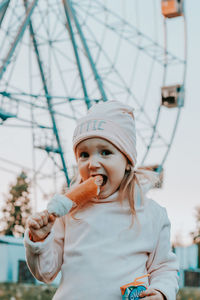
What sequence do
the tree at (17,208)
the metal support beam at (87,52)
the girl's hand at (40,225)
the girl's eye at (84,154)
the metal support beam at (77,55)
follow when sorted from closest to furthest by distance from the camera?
1. the girl's hand at (40,225)
2. the girl's eye at (84,154)
3. the metal support beam at (77,55)
4. the metal support beam at (87,52)
5. the tree at (17,208)

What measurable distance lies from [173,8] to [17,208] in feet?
62.5

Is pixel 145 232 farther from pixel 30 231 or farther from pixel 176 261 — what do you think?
pixel 30 231

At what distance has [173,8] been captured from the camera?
27.0 feet

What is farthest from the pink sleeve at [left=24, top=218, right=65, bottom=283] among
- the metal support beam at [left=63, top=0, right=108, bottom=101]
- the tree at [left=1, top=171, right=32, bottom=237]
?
the tree at [left=1, top=171, right=32, bottom=237]

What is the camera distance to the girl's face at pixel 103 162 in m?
1.40

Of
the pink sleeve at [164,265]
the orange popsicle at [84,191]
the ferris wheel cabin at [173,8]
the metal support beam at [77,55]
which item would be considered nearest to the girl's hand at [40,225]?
the orange popsicle at [84,191]

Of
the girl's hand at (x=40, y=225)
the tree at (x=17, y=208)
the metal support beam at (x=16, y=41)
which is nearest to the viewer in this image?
the girl's hand at (x=40, y=225)

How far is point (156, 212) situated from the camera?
4.83 ft

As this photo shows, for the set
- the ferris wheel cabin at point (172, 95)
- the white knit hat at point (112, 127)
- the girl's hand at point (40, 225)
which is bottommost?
the girl's hand at point (40, 225)

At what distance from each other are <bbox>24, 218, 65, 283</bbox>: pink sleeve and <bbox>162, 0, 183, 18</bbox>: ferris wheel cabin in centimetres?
735

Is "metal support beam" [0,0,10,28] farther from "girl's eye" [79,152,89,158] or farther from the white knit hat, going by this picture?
"girl's eye" [79,152,89,158]

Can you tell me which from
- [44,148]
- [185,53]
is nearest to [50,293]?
[44,148]

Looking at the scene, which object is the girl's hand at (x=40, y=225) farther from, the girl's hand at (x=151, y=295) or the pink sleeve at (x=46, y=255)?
the girl's hand at (x=151, y=295)

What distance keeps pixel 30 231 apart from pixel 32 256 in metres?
0.08
